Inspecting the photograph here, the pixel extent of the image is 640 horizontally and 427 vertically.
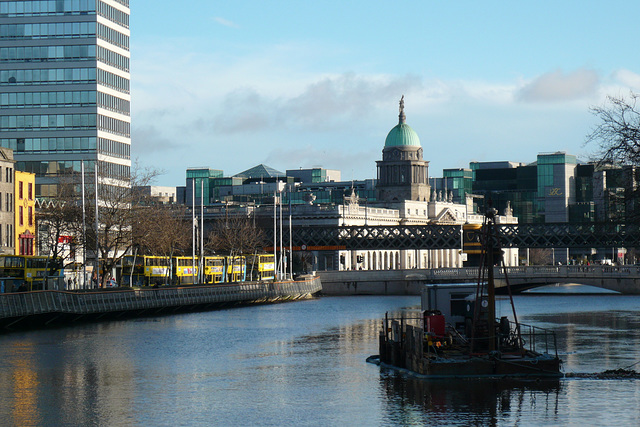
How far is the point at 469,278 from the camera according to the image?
556 feet

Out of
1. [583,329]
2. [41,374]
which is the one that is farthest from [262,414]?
[583,329]

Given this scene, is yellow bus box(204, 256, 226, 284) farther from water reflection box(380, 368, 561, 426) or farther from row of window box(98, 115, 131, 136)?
water reflection box(380, 368, 561, 426)

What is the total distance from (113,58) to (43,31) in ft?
31.8

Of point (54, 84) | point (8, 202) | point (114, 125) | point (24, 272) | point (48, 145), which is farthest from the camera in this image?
point (114, 125)

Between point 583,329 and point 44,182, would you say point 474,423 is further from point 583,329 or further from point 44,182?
point 44,182

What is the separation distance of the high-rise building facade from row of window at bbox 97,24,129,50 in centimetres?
17

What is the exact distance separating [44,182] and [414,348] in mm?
106987

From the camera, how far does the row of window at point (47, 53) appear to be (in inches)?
5901

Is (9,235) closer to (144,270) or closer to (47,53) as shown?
(144,270)

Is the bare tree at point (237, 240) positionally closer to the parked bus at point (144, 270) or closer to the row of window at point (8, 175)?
the parked bus at point (144, 270)

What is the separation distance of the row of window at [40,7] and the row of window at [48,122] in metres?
13.0

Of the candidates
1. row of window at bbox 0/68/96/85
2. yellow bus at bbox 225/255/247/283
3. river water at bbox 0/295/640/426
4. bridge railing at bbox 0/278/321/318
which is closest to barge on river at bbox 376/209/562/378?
river water at bbox 0/295/640/426

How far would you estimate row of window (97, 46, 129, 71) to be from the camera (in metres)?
151

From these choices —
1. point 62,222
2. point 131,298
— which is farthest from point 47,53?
point 131,298
